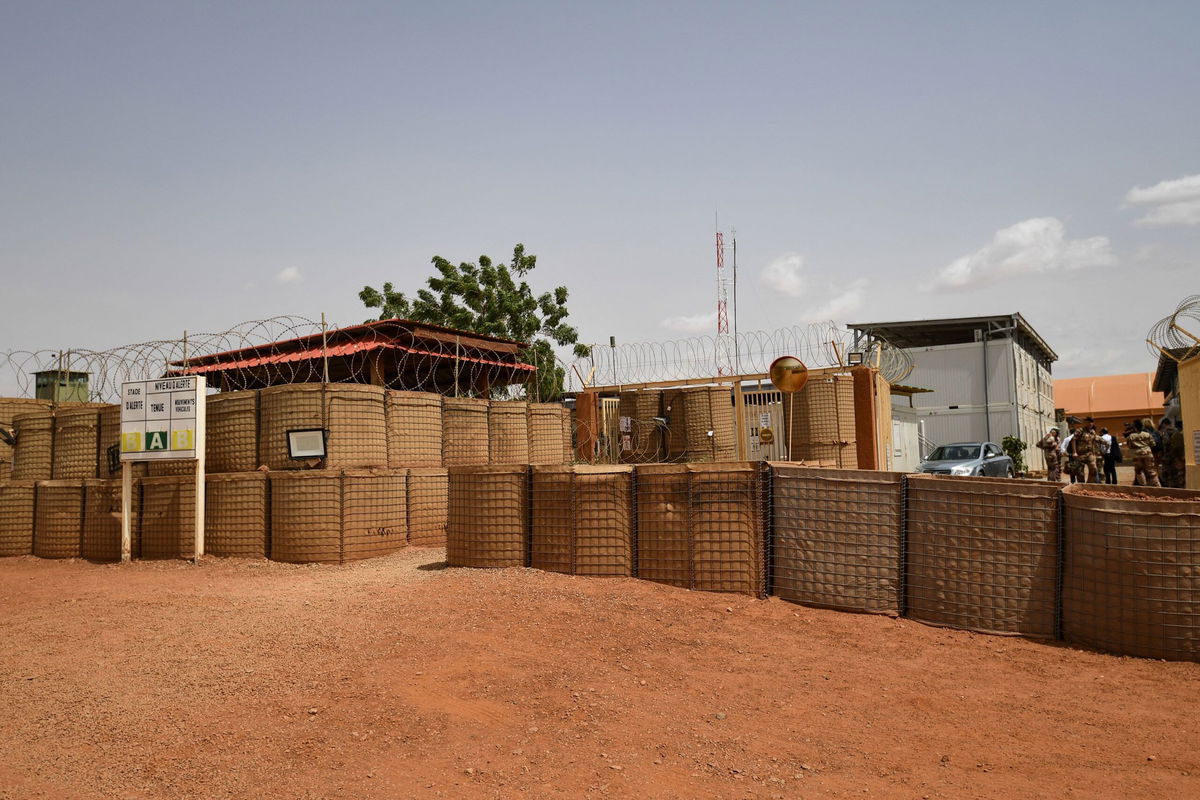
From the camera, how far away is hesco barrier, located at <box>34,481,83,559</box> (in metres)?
10.5

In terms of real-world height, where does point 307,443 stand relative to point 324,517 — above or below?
above

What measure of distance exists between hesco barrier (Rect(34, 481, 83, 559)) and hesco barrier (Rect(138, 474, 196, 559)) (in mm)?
1292

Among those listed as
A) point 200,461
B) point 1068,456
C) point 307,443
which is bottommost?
point 1068,456

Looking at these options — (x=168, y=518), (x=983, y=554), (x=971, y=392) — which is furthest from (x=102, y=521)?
(x=971, y=392)

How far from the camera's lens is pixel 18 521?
10.9 m

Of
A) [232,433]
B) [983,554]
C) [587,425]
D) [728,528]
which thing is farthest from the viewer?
[587,425]

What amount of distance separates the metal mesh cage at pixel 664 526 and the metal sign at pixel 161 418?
5663 millimetres

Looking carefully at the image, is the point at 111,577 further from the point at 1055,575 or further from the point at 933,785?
the point at 1055,575

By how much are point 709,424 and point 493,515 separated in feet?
25.8

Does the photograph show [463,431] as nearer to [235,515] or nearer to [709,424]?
[235,515]

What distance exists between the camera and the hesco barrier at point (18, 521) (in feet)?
35.8

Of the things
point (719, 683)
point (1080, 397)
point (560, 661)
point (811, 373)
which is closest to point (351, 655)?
point (560, 661)

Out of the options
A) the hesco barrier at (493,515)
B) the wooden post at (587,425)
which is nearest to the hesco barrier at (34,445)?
the hesco barrier at (493,515)

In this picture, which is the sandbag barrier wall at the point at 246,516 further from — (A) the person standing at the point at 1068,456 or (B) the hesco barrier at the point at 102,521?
(A) the person standing at the point at 1068,456
